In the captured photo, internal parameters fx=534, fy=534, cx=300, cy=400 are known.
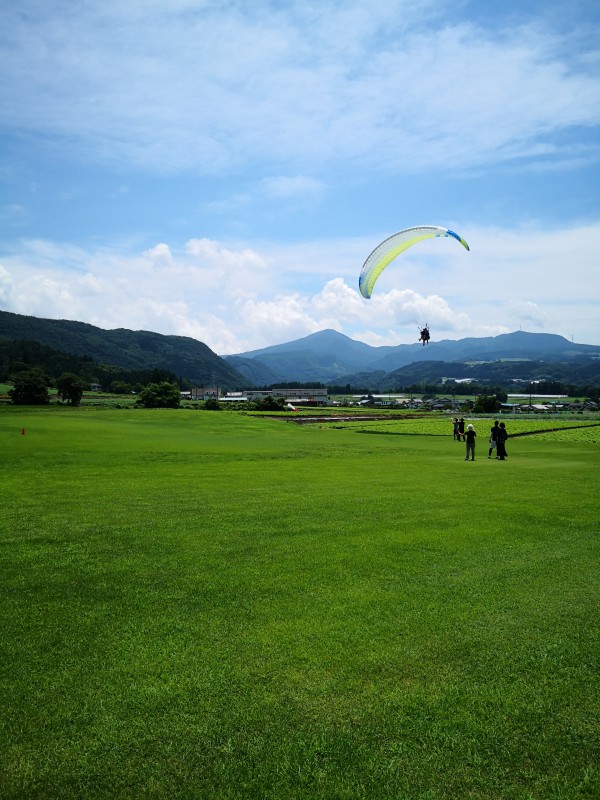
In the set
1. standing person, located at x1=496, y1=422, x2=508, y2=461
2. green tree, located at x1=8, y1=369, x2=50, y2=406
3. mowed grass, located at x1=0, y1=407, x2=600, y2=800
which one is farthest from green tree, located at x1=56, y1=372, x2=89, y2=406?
mowed grass, located at x1=0, y1=407, x2=600, y2=800

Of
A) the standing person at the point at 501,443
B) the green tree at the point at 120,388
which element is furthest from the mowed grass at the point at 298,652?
the green tree at the point at 120,388

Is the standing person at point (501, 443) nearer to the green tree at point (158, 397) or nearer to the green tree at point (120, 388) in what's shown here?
the green tree at point (158, 397)

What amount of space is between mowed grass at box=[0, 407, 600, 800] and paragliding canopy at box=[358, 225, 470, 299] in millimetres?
29274

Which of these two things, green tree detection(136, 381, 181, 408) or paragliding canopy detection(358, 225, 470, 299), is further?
green tree detection(136, 381, 181, 408)

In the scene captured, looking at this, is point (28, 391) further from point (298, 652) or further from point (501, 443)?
point (298, 652)

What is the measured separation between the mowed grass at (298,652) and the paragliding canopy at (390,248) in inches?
1153

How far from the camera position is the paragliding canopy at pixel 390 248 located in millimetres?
39844

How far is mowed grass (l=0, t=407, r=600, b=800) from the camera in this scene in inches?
198

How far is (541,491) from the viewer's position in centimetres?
1850

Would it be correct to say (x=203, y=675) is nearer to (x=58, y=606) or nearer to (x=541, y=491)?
(x=58, y=606)

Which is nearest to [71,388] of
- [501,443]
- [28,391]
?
[28,391]

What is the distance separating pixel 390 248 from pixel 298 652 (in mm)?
38505

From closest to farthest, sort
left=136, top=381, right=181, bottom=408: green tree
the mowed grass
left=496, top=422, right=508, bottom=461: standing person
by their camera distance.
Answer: the mowed grass < left=496, top=422, right=508, bottom=461: standing person < left=136, top=381, right=181, bottom=408: green tree

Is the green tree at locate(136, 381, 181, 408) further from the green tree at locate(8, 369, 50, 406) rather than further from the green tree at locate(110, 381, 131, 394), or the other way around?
the green tree at locate(110, 381, 131, 394)
